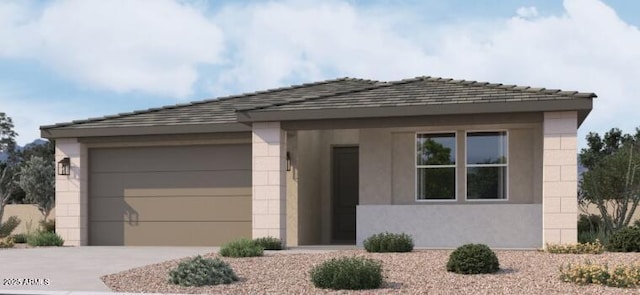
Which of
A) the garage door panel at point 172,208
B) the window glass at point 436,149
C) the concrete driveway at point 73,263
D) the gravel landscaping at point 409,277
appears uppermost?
the window glass at point 436,149

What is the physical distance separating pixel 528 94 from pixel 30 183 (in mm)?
24448

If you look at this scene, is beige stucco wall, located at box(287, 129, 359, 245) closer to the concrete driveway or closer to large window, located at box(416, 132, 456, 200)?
the concrete driveway

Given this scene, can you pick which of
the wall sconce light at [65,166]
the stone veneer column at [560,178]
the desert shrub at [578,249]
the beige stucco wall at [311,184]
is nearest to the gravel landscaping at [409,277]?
the desert shrub at [578,249]

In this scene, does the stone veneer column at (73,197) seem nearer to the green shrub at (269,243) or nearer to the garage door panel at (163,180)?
the garage door panel at (163,180)

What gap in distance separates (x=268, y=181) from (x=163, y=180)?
366cm

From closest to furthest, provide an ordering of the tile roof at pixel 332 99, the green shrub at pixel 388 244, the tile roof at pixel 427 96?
the green shrub at pixel 388 244 → the tile roof at pixel 427 96 → the tile roof at pixel 332 99

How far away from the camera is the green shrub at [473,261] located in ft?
38.7

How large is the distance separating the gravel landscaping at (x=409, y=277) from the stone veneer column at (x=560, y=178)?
1.33 meters

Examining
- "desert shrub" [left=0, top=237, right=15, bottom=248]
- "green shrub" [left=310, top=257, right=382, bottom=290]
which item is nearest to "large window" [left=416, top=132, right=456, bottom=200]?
"green shrub" [left=310, top=257, right=382, bottom=290]

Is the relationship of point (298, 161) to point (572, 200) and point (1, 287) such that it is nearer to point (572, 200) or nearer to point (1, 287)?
point (572, 200)

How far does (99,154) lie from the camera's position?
66.1 feet

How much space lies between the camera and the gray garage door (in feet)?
62.1

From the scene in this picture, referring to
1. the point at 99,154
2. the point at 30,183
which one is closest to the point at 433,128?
the point at 99,154

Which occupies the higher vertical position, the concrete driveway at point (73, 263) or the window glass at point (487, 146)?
the window glass at point (487, 146)
